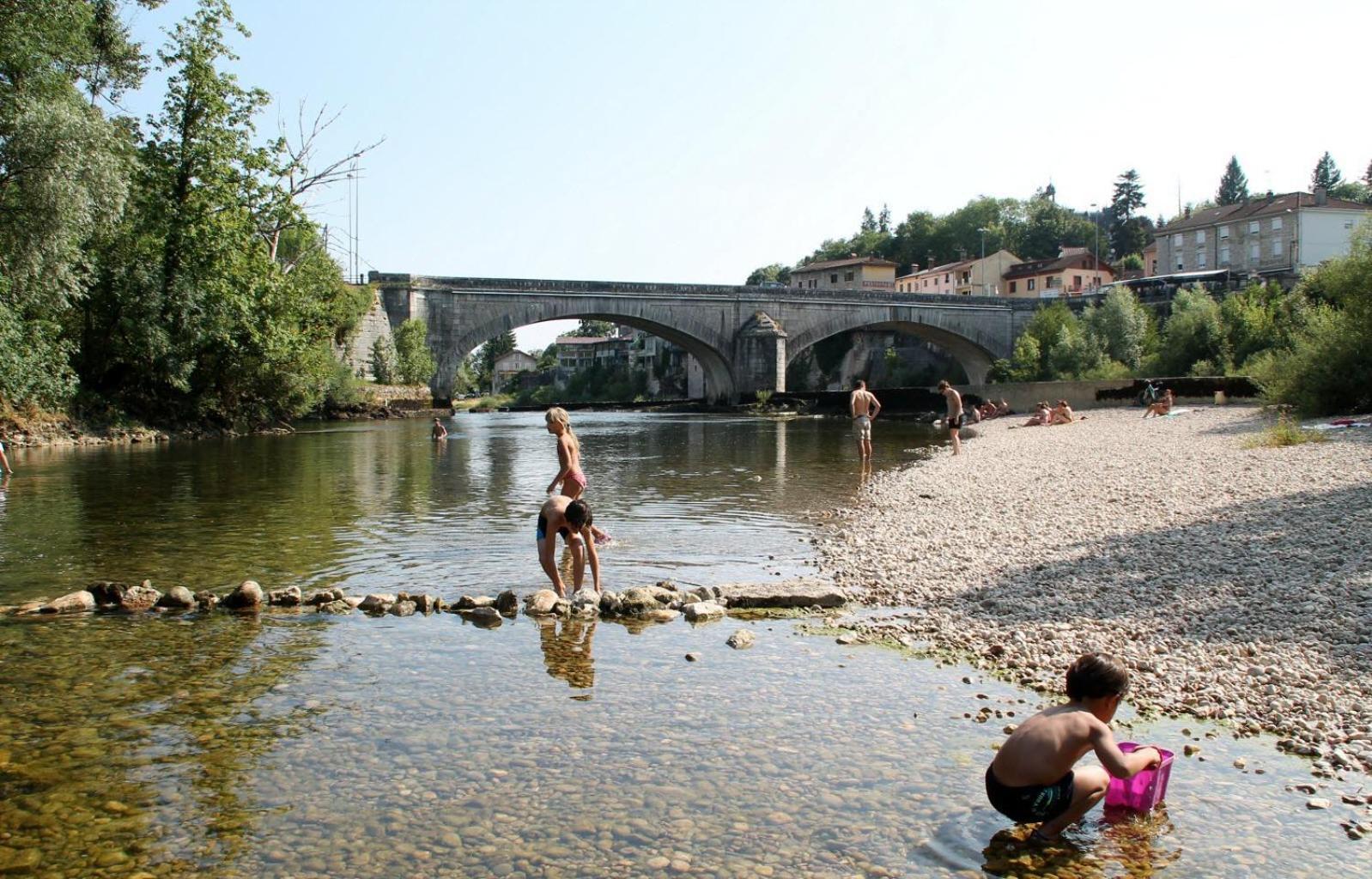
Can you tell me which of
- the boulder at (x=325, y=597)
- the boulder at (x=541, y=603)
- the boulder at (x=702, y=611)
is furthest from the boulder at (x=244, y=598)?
the boulder at (x=702, y=611)

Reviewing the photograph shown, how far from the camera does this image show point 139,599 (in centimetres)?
976

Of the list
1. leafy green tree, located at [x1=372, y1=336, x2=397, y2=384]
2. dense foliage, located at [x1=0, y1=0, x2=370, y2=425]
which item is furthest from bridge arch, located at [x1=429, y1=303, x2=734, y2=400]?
dense foliage, located at [x1=0, y1=0, x2=370, y2=425]

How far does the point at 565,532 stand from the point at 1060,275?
10621cm

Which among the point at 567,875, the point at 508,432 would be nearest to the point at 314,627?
the point at 567,875

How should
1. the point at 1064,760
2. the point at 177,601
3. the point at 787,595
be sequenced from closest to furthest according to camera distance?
the point at 1064,760
the point at 177,601
the point at 787,595

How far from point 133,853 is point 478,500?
1447cm

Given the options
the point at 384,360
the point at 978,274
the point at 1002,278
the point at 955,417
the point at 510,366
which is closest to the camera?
the point at 955,417

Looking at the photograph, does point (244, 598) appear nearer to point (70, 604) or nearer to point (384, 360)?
point (70, 604)

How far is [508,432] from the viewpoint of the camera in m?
47.7

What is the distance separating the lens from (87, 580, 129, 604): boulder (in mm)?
9781

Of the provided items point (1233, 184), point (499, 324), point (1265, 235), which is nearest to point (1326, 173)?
point (1233, 184)

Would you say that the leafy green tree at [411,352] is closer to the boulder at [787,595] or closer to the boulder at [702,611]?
the boulder at [787,595]

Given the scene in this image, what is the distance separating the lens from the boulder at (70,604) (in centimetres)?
956

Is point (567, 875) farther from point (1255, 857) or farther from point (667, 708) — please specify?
point (1255, 857)
